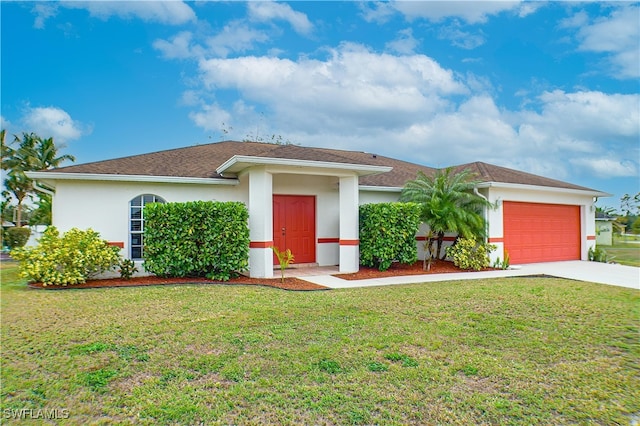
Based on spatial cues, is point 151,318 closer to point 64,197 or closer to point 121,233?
point 121,233

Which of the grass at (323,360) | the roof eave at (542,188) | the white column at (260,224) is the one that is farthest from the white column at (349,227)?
the roof eave at (542,188)

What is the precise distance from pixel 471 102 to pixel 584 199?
6092 millimetres

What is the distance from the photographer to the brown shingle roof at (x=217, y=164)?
35.9 ft

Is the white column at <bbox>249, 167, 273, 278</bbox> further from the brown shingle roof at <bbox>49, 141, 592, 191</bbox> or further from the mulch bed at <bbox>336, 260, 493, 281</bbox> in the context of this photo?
the mulch bed at <bbox>336, 260, 493, 281</bbox>

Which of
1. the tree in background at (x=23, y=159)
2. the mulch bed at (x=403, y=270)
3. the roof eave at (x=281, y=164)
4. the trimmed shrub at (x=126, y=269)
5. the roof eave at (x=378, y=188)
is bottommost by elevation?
the mulch bed at (x=403, y=270)

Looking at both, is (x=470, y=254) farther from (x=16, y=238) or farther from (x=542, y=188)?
(x=16, y=238)

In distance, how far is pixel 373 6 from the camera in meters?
12.0

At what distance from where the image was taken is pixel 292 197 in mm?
12875

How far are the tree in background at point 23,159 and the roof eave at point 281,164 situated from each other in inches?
1123

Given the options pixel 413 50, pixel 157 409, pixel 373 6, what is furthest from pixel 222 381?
pixel 413 50

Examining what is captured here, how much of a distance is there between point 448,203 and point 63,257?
10.7 m

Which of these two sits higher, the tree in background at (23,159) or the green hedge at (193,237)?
the tree in background at (23,159)

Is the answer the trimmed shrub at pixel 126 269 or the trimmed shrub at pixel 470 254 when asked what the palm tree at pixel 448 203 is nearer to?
the trimmed shrub at pixel 470 254

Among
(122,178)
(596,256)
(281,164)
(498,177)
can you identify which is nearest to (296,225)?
(281,164)
